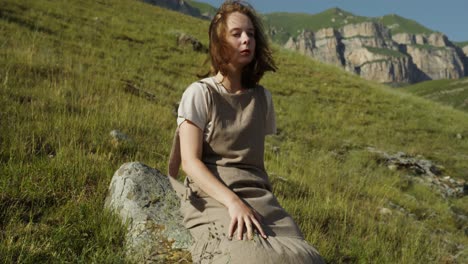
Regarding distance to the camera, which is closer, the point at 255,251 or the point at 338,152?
the point at 255,251

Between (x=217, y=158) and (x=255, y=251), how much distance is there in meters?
0.76

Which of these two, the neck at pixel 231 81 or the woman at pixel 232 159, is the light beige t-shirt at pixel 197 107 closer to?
the woman at pixel 232 159

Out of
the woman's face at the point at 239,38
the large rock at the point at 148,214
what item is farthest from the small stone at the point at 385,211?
the woman's face at the point at 239,38

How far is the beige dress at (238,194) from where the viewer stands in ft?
6.81

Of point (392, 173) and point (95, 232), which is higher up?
point (95, 232)

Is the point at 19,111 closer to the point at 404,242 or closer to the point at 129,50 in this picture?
the point at 404,242

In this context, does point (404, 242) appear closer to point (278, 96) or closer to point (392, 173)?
point (392, 173)

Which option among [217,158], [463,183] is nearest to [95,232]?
[217,158]

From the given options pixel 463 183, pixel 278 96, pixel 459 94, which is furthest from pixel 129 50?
pixel 459 94

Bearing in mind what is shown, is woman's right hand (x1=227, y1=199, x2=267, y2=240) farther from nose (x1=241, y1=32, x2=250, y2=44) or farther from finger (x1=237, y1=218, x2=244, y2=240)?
nose (x1=241, y1=32, x2=250, y2=44)

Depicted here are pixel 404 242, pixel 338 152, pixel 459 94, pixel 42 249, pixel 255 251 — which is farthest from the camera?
pixel 459 94

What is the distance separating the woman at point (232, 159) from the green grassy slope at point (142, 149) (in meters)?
0.67

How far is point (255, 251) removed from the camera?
2029 mm

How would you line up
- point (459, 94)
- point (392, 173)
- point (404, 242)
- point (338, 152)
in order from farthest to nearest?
point (459, 94)
point (338, 152)
point (392, 173)
point (404, 242)
